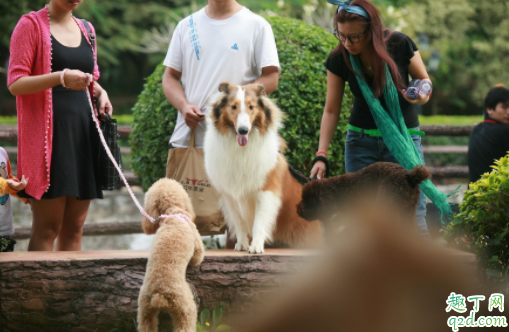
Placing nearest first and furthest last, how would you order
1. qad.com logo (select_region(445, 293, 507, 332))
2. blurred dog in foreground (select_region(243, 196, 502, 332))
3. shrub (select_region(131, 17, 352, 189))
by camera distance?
blurred dog in foreground (select_region(243, 196, 502, 332))
qad.com logo (select_region(445, 293, 507, 332))
shrub (select_region(131, 17, 352, 189))

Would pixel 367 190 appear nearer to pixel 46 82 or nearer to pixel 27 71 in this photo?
pixel 46 82

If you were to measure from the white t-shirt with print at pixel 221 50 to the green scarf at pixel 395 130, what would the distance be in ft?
2.40

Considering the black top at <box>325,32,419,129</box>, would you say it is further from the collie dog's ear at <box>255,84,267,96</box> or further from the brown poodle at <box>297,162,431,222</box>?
the brown poodle at <box>297,162,431,222</box>

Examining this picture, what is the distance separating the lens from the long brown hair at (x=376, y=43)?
10.1 feet

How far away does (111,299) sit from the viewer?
3.08 meters

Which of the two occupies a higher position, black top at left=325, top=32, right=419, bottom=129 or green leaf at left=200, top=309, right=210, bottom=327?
black top at left=325, top=32, right=419, bottom=129

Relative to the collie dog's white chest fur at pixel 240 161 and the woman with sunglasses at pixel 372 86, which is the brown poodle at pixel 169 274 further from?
the woman with sunglasses at pixel 372 86

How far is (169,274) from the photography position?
8.54 ft

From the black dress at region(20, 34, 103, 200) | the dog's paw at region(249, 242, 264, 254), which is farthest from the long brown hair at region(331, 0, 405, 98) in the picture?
the black dress at region(20, 34, 103, 200)

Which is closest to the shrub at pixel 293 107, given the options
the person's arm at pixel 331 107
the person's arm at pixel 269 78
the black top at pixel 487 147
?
the person's arm at pixel 269 78

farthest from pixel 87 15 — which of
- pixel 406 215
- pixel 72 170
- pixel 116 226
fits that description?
pixel 406 215

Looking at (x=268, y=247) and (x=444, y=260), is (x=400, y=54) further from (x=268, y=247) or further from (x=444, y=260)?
(x=268, y=247)

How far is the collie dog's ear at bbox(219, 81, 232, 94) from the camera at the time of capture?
325 centimetres

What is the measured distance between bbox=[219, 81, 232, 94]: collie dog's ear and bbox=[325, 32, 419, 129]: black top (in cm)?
73
